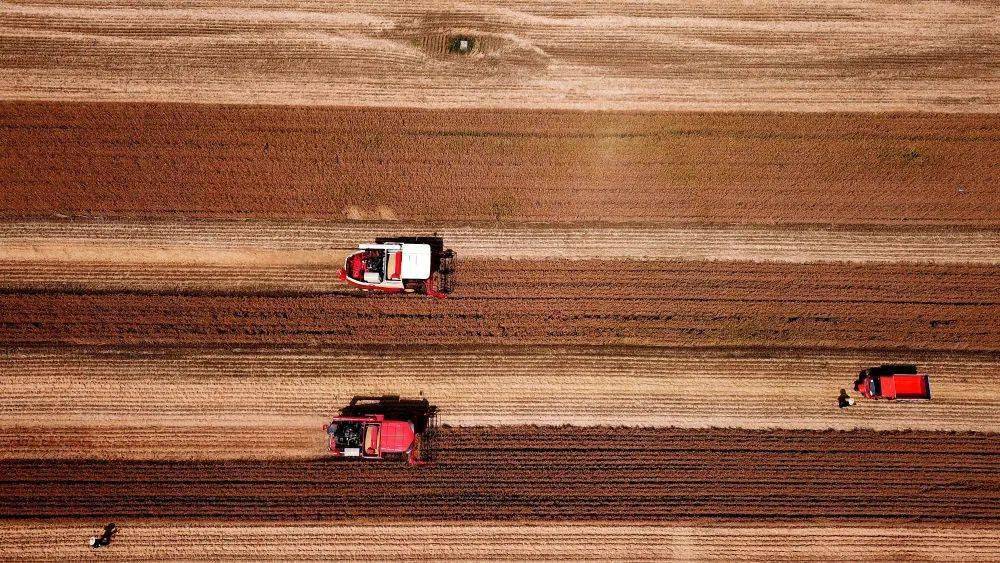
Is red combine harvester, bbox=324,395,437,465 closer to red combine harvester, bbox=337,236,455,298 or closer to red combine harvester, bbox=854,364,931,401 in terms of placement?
red combine harvester, bbox=337,236,455,298

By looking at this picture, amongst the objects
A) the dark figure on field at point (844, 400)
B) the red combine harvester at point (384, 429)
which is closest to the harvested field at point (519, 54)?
the dark figure on field at point (844, 400)

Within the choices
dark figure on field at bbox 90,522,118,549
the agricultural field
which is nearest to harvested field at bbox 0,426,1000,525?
the agricultural field

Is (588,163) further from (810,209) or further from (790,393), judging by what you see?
(790,393)

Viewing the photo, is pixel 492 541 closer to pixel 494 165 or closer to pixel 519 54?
pixel 494 165

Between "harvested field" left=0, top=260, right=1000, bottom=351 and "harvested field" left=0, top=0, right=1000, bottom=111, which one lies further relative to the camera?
"harvested field" left=0, top=0, right=1000, bottom=111

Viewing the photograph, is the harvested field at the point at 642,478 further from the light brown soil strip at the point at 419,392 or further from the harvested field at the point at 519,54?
the harvested field at the point at 519,54

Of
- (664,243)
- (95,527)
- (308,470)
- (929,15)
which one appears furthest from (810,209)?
(95,527)
